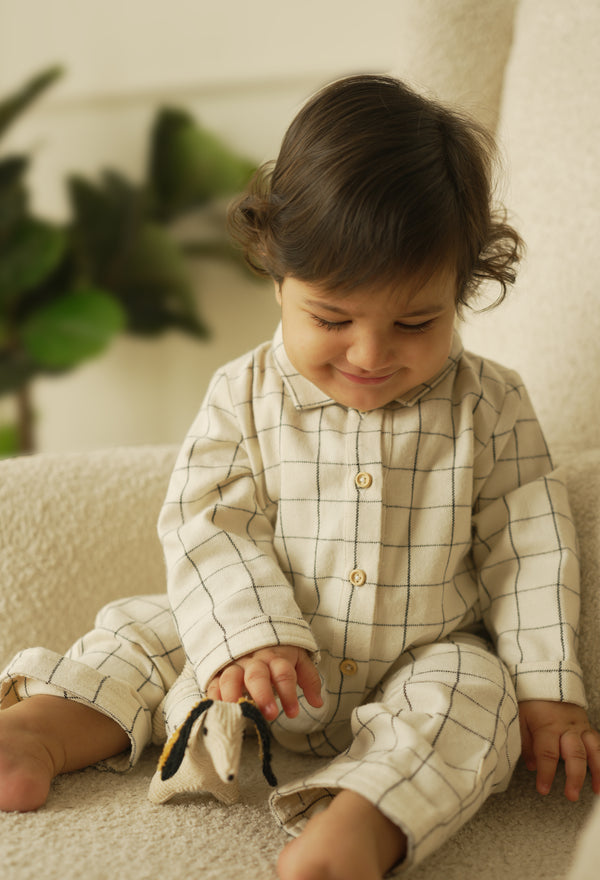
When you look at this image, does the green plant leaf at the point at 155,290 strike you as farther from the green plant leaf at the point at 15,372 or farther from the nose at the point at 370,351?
the nose at the point at 370,351

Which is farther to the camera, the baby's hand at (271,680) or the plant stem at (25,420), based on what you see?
the plant stem at (25,420)

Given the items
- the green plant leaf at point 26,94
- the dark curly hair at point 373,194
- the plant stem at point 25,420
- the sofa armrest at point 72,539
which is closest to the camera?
the dark curly hair at point 373,194

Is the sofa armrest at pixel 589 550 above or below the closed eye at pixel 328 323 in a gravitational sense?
below

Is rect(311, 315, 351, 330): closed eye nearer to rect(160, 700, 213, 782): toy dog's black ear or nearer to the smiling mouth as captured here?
the smiling mouth

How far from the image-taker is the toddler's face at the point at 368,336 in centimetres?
63

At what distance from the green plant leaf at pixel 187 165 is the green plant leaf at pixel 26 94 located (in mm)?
219

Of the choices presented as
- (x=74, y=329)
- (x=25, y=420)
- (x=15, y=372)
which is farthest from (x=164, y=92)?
(x=25, y=420)

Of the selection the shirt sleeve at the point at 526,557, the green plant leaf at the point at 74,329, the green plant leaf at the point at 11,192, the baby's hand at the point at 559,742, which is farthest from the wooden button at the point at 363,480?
the green plant leaf at the point at 11,192

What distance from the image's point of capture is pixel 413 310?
2.08 ft

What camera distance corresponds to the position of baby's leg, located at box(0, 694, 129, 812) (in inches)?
23.3

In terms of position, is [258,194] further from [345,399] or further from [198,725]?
[198,725]

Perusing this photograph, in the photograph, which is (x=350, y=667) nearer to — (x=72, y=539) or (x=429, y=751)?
(x=429, y=751)

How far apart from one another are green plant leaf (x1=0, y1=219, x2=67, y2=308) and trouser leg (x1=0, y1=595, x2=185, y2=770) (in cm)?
120

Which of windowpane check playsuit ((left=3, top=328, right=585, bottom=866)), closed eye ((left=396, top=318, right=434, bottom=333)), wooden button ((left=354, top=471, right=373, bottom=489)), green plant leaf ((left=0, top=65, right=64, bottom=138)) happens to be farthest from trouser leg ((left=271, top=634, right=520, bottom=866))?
green plant leaf ((left=0, top=65, right=64, bottom=138))
